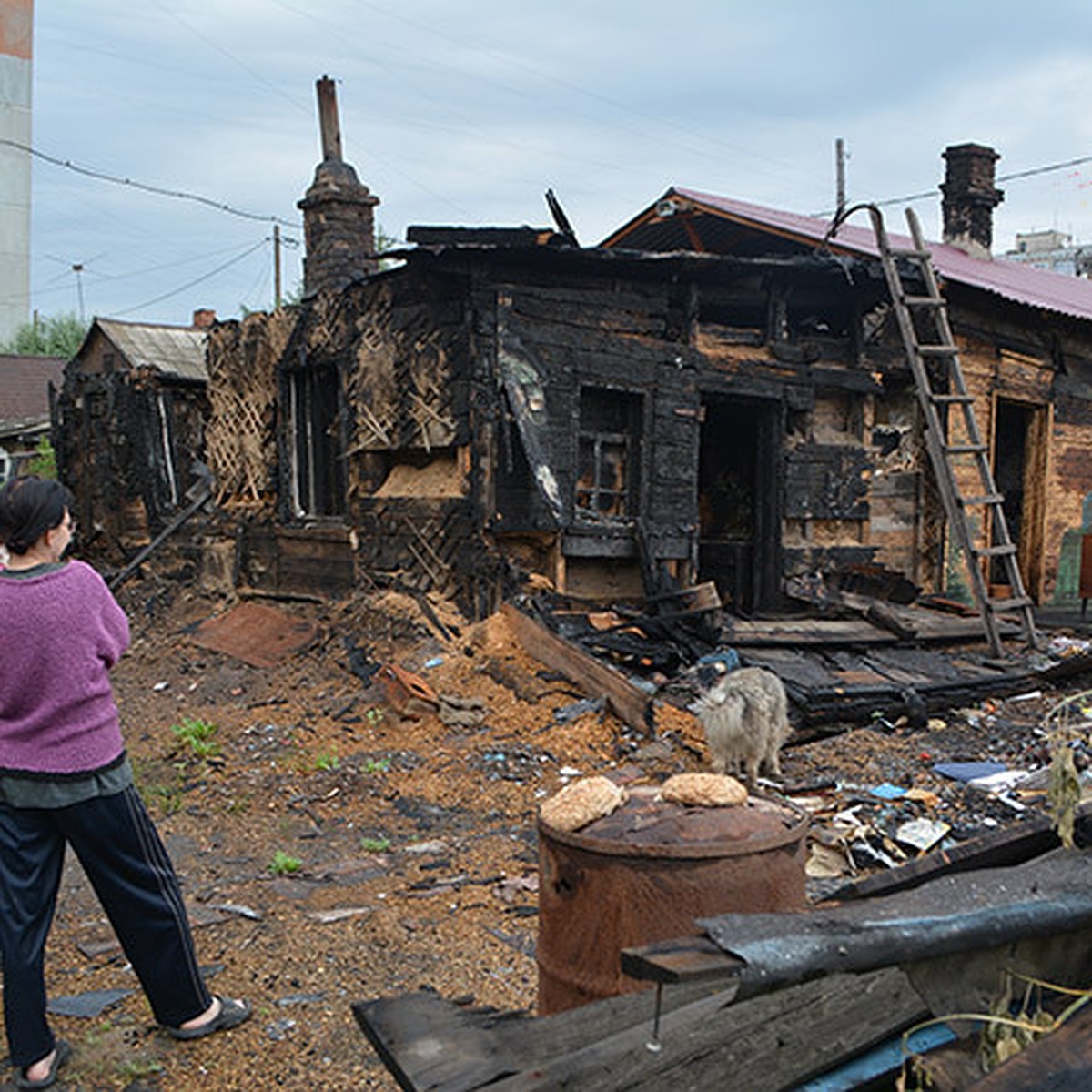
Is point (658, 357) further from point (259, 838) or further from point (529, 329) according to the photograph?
point (259, 838)

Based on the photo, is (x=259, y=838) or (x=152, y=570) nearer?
(x=259, y=838)

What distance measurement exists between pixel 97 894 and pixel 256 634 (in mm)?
7966

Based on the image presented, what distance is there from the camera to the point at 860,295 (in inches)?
420

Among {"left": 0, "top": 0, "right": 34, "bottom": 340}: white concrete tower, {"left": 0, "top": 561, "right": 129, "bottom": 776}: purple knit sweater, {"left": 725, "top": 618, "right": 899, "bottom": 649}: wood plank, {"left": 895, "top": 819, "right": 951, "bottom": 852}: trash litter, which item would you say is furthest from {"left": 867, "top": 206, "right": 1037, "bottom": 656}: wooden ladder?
{"left": 0, "top": 0, "right": 34, "bottom": 340}: white concrete tower

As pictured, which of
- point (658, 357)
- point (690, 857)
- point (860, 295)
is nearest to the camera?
point (690, 857)

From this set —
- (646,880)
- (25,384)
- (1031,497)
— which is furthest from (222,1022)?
(25,384)

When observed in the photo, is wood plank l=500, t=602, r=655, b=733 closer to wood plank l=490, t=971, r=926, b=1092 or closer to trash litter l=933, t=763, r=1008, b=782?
trash litter l=933, t=763, r=1008, b=782

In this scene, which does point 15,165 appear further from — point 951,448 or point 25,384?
point 951,448

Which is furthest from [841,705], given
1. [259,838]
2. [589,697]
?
[259,838]

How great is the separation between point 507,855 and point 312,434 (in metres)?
7.02

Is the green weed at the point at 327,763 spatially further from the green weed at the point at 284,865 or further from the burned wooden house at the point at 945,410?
the burned wooden house at the point at 945,410

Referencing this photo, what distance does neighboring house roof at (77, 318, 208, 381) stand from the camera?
1680 centimetres

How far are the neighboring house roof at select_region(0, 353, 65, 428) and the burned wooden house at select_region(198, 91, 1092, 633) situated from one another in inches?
751

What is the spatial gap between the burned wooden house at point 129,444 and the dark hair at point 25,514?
1084 centimetres
